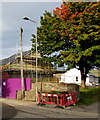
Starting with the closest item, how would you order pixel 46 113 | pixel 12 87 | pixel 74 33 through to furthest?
pixel 46 113 → pixel 74 33 → pixel 12 87

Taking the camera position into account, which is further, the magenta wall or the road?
the magenta wall

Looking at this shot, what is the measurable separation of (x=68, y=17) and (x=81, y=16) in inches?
91.0

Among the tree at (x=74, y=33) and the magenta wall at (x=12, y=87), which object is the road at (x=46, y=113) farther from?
the tree at (x=74, y=33)

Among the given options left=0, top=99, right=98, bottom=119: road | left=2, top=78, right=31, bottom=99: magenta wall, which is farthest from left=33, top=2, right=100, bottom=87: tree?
left=0, top=99, right=98, bottom=119: road

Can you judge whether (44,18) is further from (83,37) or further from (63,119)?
(63,119)

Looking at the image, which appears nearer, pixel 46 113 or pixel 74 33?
pixel 46 113

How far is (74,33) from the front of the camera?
1875 cm

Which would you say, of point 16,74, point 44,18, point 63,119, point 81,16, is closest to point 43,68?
point 16,74

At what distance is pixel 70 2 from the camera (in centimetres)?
2003

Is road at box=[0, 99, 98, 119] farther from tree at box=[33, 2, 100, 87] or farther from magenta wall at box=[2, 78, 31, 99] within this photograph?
tree at box=[33, 2, 100, 87]

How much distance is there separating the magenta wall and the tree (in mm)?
4982

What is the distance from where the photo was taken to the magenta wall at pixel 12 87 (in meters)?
20.8

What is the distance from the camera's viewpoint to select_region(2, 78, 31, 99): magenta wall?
2081 centimetres

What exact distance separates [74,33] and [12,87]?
34.0ft
